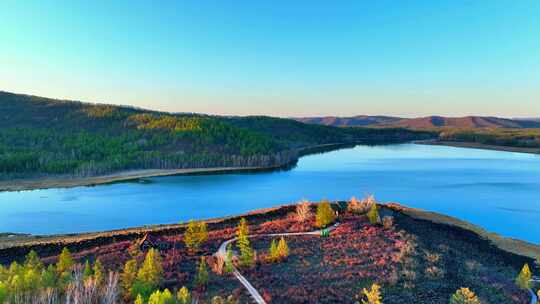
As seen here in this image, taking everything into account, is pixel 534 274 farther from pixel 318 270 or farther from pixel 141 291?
pixel 141 291

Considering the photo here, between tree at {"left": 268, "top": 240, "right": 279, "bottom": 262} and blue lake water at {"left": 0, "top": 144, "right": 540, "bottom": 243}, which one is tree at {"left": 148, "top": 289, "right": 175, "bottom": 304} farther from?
blue lake water at {"left": 0, "top": 144, "right": 540, "bottom": 243}

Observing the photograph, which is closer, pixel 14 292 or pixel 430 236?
pixel 14 292

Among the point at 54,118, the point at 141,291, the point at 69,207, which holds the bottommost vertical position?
the point at 69,207

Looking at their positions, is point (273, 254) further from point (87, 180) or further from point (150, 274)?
point (87, 180)

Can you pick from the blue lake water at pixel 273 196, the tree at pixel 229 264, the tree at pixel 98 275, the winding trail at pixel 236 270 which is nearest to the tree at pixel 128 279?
the tree at pixel 98 275

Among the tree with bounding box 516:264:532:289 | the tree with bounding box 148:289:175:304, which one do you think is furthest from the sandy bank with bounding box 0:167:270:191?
the tree with bounding box 516:264:532:289

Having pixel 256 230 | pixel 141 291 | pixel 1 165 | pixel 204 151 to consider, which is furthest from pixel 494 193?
pixel 1 165
